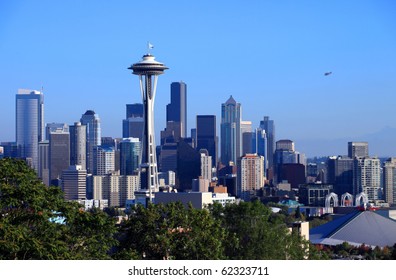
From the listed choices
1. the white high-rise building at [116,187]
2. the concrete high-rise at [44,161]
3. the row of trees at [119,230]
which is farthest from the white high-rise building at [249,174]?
the row of trees at [119,230]

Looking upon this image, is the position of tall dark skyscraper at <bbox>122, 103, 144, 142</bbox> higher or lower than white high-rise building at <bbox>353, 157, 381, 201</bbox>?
higher

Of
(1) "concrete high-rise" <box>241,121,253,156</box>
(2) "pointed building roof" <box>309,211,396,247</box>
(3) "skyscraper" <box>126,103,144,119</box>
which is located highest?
(3) "skyscraper" <box>126,103,144,119</box>

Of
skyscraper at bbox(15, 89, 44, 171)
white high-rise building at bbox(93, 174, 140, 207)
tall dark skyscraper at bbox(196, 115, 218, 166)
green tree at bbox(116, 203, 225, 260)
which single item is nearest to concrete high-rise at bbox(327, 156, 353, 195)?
tall dark skyscraper at bbox(196, 115, 218, 166)

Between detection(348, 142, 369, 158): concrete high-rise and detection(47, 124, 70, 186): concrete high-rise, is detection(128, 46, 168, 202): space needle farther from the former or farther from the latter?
detection(348, 142, 369, 158): concrete high-rise

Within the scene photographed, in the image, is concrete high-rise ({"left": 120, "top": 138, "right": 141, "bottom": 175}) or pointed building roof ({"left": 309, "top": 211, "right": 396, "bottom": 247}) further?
concrete high-rise ({"left": 120, "top": 138, "right": 141, "bottom": 175})
